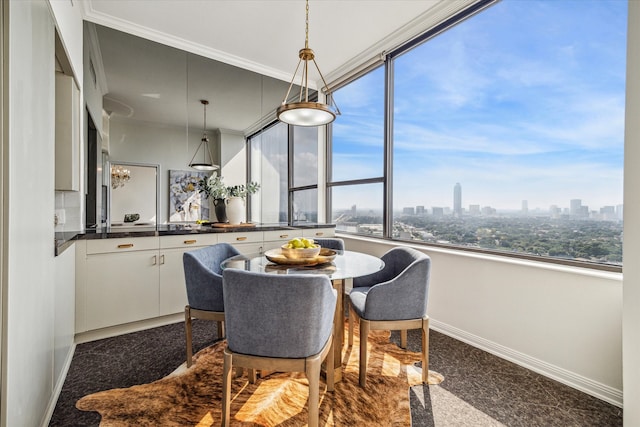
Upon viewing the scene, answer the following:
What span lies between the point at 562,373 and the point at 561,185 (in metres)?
1.21

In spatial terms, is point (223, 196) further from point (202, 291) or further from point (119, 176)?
point (202, 291)

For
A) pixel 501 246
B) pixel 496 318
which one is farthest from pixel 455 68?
pixel 496 318

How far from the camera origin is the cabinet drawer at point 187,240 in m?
2.77

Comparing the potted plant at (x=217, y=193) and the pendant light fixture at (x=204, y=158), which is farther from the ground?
the pendant light fixture at (x=204, y=158)

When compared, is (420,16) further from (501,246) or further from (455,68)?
(501,246)

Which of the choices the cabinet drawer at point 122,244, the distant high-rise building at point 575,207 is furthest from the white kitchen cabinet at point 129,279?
the distant high-rise building at point 575,207

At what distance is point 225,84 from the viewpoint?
3.72 m

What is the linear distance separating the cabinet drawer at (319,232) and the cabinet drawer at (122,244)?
162 centimetres

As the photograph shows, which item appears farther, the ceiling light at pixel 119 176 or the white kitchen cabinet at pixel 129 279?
the ceiling light at pixel 119 176

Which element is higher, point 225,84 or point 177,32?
point 177,32

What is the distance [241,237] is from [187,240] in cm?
52

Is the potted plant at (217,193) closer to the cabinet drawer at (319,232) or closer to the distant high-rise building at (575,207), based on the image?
the cabinet drawer at (319,232)

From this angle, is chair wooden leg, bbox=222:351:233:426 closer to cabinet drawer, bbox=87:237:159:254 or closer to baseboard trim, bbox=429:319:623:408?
cabinet drawer, bbox=87:237:159:254

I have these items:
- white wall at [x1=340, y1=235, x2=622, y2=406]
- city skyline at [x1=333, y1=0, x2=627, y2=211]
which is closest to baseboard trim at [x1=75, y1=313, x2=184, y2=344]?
white wall at [x1=340, y1=235, x2=622, y2=406]
